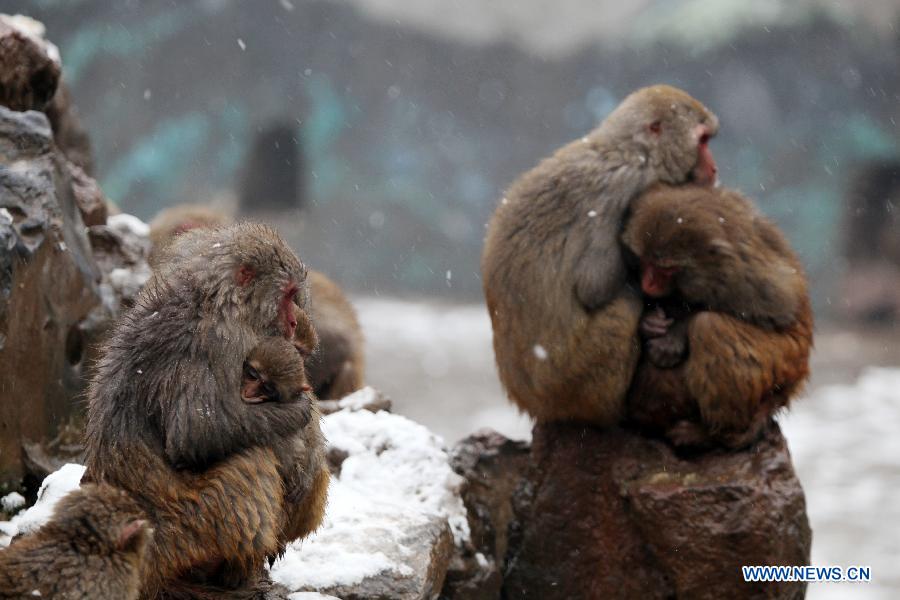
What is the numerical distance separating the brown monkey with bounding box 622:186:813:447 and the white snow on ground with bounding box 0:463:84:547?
2.38 metres

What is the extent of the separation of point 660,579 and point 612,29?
33.8 feet

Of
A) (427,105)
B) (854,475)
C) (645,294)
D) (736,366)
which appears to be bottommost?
(736,366)

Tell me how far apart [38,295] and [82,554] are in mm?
1907

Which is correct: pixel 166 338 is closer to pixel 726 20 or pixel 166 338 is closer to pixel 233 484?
pixel 233 484

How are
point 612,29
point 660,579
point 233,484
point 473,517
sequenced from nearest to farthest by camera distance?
point 233,484, point 660,579, point 473,517, point 612,29

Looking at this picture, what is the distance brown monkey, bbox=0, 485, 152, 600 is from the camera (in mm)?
2449

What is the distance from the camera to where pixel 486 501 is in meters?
5.16

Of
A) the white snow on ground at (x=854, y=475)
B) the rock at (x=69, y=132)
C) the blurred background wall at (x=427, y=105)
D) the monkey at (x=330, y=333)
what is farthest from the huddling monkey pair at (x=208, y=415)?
the blurred background wall at (x=427, y=105)

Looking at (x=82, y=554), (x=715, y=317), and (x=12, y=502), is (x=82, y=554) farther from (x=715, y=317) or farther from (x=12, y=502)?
(x=715, y=317)

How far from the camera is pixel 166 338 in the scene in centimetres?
292

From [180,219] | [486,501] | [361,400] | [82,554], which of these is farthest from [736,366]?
[180,219]

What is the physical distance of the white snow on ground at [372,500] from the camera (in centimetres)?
368

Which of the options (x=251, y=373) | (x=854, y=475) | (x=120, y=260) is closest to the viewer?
(x=251, y=373)

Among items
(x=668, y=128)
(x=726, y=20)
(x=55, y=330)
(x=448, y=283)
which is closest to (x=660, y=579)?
(x=668, y=128)
